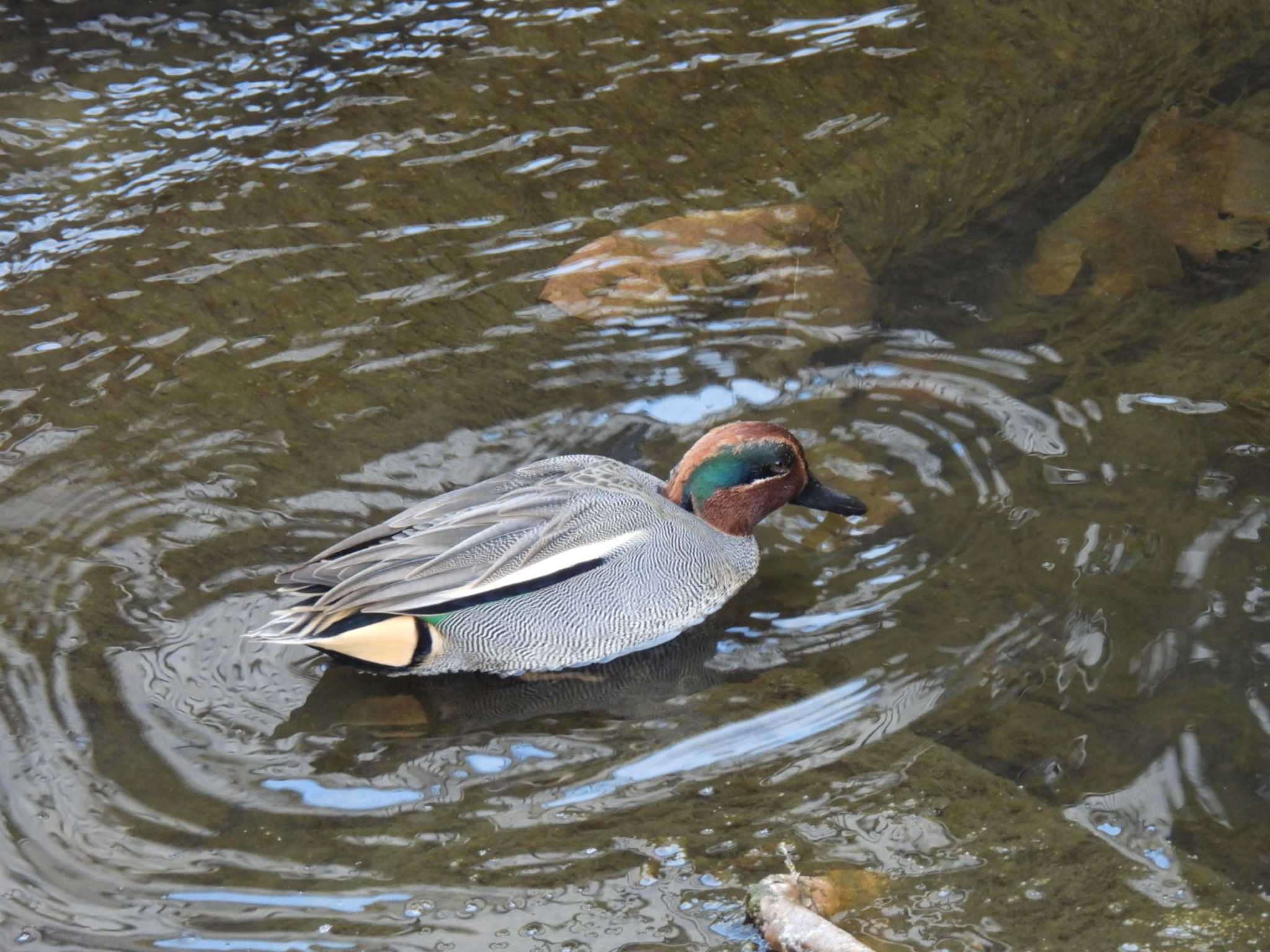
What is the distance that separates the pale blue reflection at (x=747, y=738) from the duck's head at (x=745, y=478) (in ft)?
2.80

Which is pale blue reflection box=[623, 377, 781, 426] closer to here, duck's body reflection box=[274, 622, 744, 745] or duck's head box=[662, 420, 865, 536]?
duck's head box=[662, 420, 865, 536]

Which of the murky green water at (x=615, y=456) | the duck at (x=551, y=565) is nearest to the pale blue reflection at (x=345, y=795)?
the murky green water at (x=615, y=456)

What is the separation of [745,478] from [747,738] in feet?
3.59

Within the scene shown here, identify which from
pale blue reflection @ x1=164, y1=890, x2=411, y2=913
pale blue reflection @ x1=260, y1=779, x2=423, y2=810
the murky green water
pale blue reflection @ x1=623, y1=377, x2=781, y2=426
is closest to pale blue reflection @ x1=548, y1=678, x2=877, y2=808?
the murky green water

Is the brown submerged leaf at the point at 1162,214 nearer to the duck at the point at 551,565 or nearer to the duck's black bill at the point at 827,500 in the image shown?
the duck's black bill at the point at 827,500

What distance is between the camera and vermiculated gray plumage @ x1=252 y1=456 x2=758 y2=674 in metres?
4.23

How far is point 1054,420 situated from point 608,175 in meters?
2.30

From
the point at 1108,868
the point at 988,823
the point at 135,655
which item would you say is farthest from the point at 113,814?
the point at 1108,868

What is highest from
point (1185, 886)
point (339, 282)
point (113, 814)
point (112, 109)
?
point (112, 109)

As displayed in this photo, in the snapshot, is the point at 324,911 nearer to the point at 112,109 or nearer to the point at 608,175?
the point at 608,175

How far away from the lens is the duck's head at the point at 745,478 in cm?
475

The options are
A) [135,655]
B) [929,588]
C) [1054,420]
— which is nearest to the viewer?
[135,655]

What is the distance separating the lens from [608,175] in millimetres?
6230

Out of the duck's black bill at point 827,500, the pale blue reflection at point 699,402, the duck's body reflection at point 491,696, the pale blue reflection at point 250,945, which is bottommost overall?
the duck's body reflection at point 491,696
